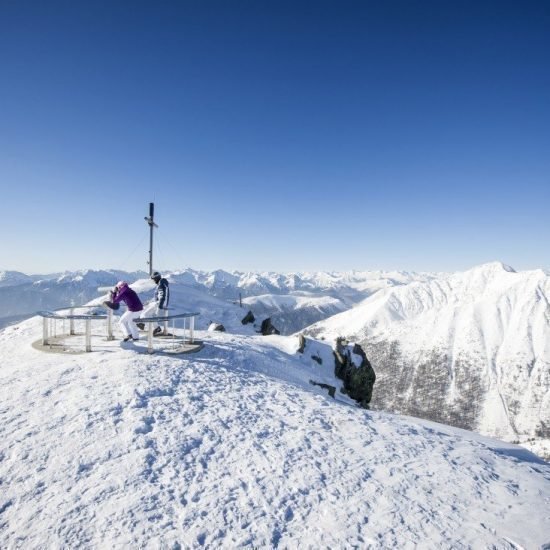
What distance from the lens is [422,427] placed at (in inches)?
412

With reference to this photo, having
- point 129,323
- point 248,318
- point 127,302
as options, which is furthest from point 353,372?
point 127,302

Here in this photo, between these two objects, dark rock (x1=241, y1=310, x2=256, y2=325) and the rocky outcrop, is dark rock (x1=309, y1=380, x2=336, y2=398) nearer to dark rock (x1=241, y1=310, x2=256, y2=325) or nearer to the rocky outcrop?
the rocky outcrop

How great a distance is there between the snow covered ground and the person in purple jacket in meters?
3.14

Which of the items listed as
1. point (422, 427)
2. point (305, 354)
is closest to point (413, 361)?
point (305, 354)

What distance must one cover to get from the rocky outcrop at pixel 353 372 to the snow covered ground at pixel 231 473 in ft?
48.0

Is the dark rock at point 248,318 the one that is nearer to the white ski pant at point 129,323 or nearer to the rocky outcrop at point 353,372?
the rocky outcrop at point 353,372

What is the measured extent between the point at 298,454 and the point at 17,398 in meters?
8.85

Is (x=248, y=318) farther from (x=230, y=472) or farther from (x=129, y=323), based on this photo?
(x=230, y=472)

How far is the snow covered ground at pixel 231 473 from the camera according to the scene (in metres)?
5.46

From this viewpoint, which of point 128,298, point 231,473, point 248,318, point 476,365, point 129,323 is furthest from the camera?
point 476,365

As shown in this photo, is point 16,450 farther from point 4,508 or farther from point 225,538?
point 225,538

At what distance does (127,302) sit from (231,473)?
970 cm

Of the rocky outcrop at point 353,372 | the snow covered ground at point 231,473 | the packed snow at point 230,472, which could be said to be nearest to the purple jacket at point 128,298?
the packed snow at point 230,472

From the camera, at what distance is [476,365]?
14762 centimetres
